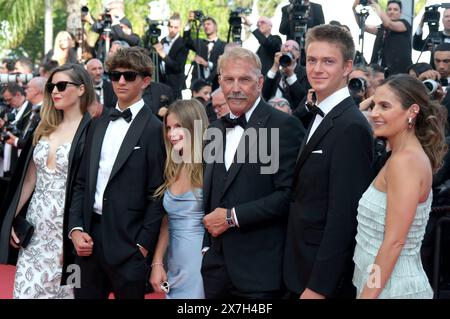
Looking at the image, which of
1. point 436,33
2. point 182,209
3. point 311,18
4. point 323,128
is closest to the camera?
point 323,128

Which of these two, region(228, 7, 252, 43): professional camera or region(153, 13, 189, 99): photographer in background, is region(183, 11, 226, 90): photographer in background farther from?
region(228, 7, 252, 43): professional camera

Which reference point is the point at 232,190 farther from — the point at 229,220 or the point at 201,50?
the point at 201,50

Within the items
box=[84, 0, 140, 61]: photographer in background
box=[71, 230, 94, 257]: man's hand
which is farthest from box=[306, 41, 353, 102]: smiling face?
box=[84, 0, 140, 61]: photographer in background

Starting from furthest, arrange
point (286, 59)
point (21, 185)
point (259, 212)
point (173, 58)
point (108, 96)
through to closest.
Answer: point (173, 58) → point (108, 96) → point (286, 59) → point (21, 185) → point (259, 212)

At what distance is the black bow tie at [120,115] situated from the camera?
4812 mm

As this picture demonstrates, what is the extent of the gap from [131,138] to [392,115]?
1.70m

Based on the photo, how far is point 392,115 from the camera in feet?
11.8

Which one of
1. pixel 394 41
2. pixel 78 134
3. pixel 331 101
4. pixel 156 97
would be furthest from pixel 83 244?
pixel 394 41

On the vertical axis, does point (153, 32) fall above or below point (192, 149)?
above

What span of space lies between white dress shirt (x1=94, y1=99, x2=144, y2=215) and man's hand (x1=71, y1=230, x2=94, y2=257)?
0.16 meters

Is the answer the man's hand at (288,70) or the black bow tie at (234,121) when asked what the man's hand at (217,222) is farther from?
the man's hand at (288,70)

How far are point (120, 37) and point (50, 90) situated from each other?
5.37 metres
